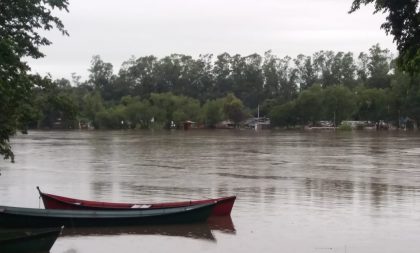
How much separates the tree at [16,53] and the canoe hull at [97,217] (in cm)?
288

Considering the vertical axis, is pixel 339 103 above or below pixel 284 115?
above

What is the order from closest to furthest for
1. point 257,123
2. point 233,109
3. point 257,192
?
1. point 257,192
2. point 233,109
3. point 257,123

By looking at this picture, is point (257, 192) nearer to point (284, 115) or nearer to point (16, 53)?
point (16, 53)

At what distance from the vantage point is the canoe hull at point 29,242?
12727mm

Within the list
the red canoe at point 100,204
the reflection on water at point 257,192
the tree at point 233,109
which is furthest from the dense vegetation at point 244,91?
the red canoe at point 100,204

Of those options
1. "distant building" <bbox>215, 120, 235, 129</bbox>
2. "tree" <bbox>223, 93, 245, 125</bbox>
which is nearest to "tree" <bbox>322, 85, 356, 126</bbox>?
"tree" <bbox>223, 93, 245, 125</bbox>

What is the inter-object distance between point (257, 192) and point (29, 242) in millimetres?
14417

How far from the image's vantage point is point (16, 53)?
1260 cm

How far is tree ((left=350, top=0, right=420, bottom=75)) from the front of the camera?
33.3 feet

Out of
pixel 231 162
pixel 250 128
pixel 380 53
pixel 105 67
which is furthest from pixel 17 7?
pixel 105 67

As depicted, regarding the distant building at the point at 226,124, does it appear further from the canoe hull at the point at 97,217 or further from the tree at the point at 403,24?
the tree at the point at 403,24

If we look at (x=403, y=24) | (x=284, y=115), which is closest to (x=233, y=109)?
(x=284, y=115)

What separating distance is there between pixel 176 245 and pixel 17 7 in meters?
7.70

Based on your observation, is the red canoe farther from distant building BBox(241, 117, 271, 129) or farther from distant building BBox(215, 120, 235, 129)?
distant building BBox(215, 120, 235, 129)
